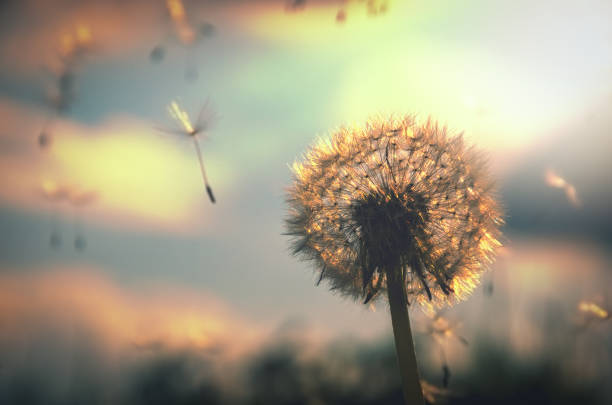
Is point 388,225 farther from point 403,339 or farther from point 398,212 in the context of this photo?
point 403,339

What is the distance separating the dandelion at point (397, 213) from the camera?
4.98m

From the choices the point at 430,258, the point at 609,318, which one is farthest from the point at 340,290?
the point at 609,318

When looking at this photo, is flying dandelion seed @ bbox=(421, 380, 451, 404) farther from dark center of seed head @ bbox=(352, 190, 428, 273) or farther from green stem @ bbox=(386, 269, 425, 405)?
dark center of seed head @ bbox=(352, 190, 428, 273)

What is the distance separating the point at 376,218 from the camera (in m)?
5.13

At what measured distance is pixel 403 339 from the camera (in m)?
4.33

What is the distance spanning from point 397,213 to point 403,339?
1.47 m

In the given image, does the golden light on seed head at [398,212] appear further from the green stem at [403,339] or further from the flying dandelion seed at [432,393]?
the flying dandelion seed at [432,393]

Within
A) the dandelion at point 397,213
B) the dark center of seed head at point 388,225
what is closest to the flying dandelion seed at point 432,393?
the dandelion at point 397,213

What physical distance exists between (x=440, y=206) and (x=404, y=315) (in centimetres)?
156

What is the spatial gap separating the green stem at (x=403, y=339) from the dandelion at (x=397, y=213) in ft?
0.16

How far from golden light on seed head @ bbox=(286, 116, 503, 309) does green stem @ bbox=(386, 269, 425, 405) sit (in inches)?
8.9

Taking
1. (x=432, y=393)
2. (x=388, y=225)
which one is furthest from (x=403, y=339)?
(x=432, y=393)

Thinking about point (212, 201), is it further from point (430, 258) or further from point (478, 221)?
point (478, 221)

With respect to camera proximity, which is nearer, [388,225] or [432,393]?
[388,225]
